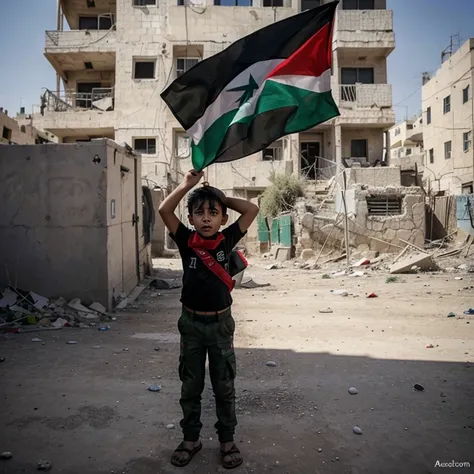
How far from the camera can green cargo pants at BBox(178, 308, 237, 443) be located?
247 cm

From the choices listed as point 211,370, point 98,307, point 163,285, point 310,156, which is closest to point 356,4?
point 310,156

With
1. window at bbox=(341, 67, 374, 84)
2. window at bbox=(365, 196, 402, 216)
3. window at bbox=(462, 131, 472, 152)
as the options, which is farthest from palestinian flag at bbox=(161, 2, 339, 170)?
window at bbox=(462, 131, 472, 152)

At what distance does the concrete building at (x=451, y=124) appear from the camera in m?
24.4

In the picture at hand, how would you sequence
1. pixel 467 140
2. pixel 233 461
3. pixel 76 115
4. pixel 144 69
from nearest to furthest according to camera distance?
pixel 233 461 < pixel 76 115 < pixel 144 69 < pixel 467 140

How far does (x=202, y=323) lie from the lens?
8.30 ft

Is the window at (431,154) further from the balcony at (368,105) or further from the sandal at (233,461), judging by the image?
the sandal at (233,461)

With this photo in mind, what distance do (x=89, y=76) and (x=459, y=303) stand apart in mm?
24185

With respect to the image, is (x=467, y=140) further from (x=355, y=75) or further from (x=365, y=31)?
(x=365, y=31)

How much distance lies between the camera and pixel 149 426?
2.87 metres

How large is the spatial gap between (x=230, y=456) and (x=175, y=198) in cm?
162

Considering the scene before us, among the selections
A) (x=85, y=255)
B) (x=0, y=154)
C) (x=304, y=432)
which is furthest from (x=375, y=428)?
(x=0, y=154)

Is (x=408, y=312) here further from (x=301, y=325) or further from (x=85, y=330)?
(x=85, y=330)

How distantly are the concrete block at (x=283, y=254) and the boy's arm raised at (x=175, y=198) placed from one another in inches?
534

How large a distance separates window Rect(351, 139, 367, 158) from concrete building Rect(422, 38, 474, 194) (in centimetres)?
636
